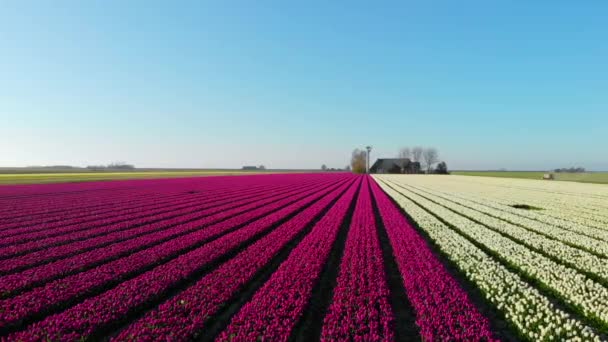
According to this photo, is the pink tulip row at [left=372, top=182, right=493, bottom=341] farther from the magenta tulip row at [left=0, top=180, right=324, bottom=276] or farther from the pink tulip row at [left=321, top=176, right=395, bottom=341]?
the magenta tulip row at [left=0, top=180, right=324, bottom=276]

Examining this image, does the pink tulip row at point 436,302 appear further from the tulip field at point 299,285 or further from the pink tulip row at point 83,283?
the pink tulip row at point 83,283

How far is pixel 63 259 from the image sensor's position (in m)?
9.98

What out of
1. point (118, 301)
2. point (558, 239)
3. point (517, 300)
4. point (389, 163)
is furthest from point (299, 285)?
point (389, 163)

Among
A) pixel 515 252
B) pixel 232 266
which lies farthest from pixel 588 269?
pixel 232 266

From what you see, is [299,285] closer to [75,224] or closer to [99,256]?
[99,256]

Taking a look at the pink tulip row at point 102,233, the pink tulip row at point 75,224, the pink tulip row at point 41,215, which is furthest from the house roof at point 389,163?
the pink tulip row at point 102,233

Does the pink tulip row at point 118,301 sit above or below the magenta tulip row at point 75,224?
below

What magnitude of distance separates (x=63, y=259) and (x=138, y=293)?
4911 mm

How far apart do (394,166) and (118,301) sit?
145 meters

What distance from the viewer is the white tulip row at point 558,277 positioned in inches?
256

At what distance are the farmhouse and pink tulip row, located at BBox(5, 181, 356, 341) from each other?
14054cm

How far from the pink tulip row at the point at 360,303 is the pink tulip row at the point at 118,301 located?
2723 mm

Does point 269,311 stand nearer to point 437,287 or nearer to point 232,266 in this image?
point 232,266

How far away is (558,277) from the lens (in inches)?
326
